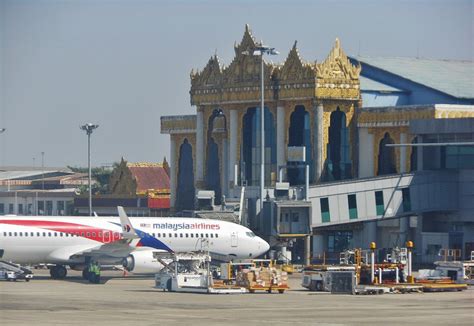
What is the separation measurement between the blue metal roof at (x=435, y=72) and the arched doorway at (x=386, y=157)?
713cm

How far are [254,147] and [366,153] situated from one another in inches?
397

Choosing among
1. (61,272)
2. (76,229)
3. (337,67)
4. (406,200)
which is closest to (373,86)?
(337,67)

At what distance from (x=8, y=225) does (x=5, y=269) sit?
9.05 ft

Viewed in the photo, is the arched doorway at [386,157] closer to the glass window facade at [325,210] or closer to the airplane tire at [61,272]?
the glass window facade at [325,210]

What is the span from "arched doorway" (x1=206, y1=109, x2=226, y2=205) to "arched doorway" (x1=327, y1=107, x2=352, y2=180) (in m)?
11.7


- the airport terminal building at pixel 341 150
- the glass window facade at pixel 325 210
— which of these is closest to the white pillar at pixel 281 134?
the airport terminal building at pixel 341 150

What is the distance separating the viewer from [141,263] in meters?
83.3

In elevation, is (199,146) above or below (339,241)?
above

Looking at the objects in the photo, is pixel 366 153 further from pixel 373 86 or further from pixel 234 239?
pixel 234 239

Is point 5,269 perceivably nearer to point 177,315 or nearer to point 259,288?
point 259,288

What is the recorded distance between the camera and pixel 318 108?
109m

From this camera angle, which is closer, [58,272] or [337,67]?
[58,272]

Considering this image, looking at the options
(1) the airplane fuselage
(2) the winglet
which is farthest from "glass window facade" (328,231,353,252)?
(2) the winglet

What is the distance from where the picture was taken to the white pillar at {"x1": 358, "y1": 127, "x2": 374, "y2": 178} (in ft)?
361
